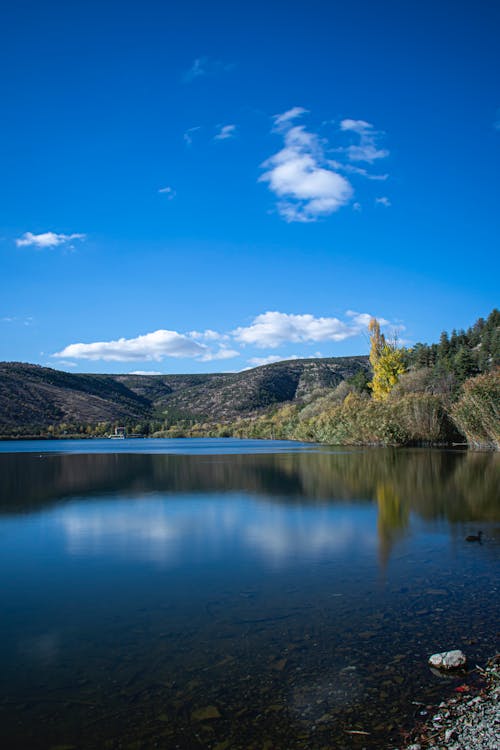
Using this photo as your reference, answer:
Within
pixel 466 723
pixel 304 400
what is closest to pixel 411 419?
pixel 304 400

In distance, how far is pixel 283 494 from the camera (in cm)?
2336

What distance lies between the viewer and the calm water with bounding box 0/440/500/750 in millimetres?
5496

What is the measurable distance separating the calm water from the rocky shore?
9.5 inches

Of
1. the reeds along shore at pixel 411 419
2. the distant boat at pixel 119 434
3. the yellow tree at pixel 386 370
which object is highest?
the yellow tree at pixel 386 370

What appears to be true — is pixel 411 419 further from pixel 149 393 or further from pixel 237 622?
pixel 149 393

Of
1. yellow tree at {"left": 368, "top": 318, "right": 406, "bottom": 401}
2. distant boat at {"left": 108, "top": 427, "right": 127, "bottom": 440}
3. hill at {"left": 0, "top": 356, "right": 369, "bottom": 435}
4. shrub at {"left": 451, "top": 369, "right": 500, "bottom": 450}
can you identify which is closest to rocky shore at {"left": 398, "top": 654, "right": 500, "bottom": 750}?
shrub at {"left": 451, "top": 369, "right": 500, "bottom": 450}

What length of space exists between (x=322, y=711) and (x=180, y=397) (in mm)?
167749

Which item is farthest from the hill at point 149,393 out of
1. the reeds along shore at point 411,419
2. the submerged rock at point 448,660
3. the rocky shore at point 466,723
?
the rocky shore at point 466,723

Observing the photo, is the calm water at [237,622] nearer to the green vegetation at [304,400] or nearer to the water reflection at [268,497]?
the water reflection at [268,497]

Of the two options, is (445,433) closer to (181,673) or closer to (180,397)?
(181,673)

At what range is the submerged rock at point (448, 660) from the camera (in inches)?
248


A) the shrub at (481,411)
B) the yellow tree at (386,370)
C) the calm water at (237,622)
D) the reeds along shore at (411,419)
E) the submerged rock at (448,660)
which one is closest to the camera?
the calm water at (237,622)

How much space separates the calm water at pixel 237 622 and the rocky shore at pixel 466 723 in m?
0.24

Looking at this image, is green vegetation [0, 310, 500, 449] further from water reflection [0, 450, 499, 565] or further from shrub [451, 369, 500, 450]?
water reflection [0, 450, 499, 565]
